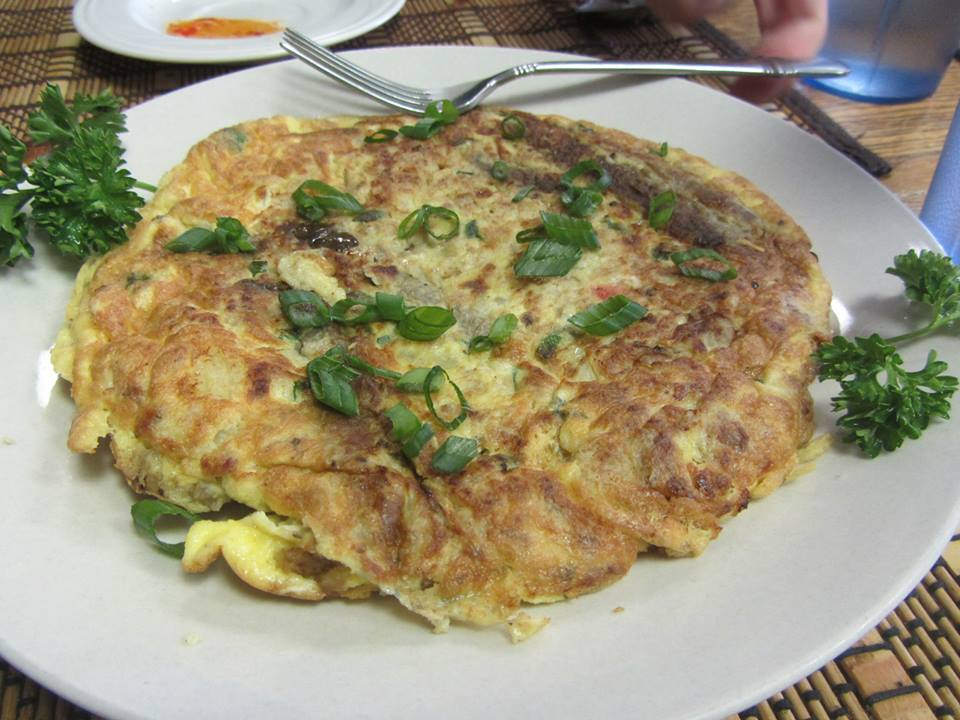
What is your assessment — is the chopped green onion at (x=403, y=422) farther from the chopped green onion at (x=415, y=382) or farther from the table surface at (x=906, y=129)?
the table surface at (x=906, y=129)

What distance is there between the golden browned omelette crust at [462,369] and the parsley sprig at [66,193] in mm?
90

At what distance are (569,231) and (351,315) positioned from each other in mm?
739

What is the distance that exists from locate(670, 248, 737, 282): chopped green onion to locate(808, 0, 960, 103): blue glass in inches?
82.4

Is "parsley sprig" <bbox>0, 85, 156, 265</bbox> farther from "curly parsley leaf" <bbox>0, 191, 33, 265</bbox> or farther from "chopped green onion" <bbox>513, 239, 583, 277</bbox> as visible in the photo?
"chopped green onion" <bbox>513, 239, 583, 277</bbox>

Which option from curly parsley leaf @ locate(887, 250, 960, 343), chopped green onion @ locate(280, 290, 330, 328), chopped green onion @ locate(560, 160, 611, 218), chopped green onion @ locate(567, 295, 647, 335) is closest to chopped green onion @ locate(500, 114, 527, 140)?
chopped green onion @ locate(560, 160, 611, 218)

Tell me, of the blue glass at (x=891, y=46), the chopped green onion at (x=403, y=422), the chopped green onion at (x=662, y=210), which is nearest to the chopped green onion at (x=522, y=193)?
the chopped green onion at (x=662, y=210)

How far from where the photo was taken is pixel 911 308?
2453 millimetres

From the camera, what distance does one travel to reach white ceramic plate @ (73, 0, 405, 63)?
3.81 metres

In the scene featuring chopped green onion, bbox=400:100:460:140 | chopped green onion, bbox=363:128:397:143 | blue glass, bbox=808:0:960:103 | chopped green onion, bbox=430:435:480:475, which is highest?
blue glass, bbox=808:0:960:103

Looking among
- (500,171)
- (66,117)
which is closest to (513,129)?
(500,171)

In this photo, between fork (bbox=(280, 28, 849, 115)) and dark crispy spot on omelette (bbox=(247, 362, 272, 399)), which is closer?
dark crispy spot on omelette (bbox=(247, 362, 272, 399))

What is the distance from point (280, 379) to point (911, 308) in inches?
75.9

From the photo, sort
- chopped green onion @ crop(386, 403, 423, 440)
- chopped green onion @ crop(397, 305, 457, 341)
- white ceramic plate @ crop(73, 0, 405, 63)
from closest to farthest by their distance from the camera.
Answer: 1. chopped green onion @ crop(386, 403, 423, 440)
2. chopped green onion @ crop(397, 305, 457, 341)
3. white ceramic plate @ crop(73, 0, 405, 63)

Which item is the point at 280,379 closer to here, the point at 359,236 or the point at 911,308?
the point at 359,236
